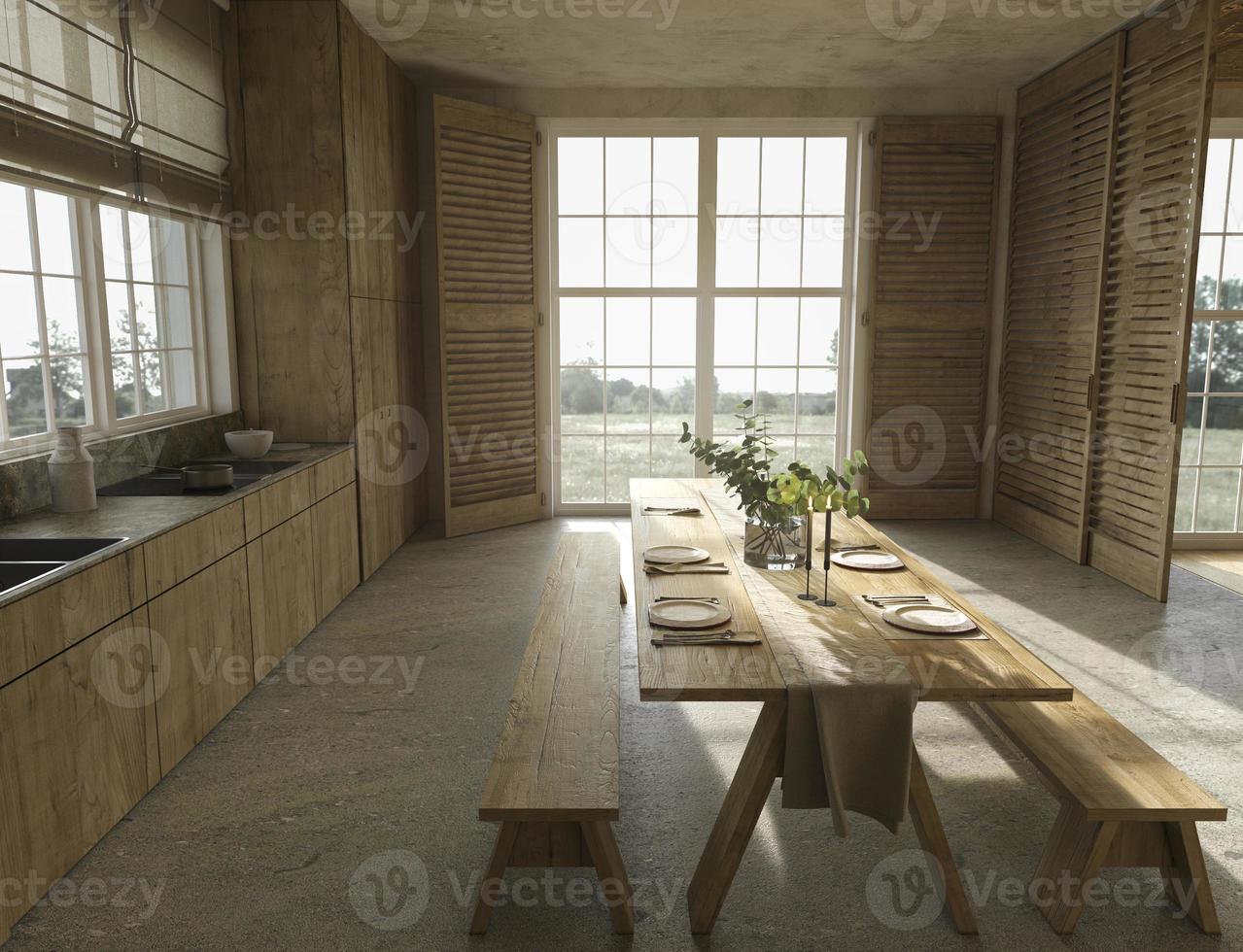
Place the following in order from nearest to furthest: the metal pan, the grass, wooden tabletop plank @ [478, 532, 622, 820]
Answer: wooden tabletop plank @ [478, 532, 622, 820] < the metal pan < the grass

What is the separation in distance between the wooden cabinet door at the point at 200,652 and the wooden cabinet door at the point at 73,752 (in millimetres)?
84

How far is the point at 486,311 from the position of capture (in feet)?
18.4

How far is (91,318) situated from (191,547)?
1182 millimetres

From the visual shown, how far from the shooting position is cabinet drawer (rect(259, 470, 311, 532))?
3381 mm

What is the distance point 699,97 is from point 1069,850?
4.87 meters

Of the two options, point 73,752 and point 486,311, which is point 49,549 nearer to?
point 73,752

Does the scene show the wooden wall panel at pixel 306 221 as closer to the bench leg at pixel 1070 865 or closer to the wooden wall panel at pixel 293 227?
the wooden wall panel at pixel 293 227

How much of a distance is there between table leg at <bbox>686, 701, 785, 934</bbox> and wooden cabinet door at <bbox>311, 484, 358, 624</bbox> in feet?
7.99

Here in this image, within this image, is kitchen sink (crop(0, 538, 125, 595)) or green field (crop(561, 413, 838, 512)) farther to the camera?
green field (crop(561, 413, 838, 512))

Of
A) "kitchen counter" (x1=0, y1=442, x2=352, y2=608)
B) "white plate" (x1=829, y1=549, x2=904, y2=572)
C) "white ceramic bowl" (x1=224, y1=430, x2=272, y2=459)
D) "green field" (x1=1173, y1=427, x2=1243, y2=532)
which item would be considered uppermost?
"white ceramic bowl" (x1=224, y1=430, x2=272, y2=459)

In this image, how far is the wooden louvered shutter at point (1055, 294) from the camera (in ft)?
15.8

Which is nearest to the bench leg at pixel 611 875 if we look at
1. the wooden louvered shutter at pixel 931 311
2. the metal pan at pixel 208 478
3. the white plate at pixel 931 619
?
the white plate at pixel 931 619

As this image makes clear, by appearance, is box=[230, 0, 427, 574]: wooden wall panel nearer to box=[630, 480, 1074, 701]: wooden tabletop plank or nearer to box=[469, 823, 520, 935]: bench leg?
box=[630, 480, 1074, 701]: wooden tabletop plank

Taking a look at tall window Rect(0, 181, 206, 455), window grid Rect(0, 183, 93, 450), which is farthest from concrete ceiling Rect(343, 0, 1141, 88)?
window grid Rect(0, 183, 93, 450)
